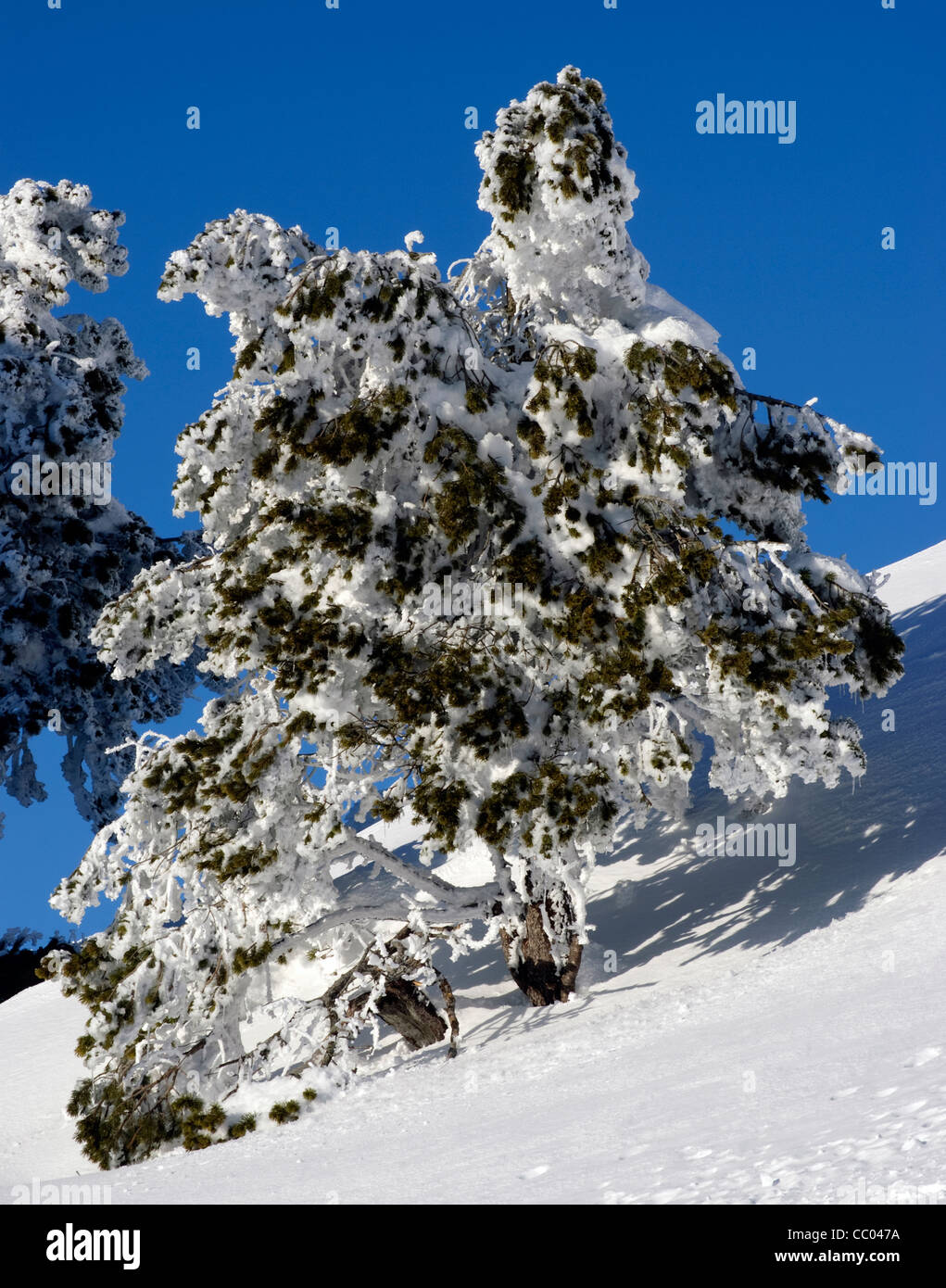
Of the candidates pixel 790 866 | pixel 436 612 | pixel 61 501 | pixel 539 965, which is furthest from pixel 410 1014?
pixel 61 501

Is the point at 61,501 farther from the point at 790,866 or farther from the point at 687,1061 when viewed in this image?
the point at 687,1061

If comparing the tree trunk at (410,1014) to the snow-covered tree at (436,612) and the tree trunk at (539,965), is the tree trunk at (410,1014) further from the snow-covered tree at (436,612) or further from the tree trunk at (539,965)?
the tree trunk at (539,965)

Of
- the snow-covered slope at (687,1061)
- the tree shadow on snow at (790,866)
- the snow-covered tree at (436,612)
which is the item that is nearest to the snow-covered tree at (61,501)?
the snow-covered slope at (687,1061)

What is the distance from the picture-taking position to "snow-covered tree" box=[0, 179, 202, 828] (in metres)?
17.9

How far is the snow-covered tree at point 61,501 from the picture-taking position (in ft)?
58.6

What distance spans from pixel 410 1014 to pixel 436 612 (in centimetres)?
426

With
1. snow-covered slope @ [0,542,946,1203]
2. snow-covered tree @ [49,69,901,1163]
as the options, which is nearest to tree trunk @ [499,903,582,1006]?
snow-covered slope @ [0,542,946,1203]

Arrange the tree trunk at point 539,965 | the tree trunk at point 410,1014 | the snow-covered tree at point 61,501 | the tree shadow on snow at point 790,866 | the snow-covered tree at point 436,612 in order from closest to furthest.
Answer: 1. the snow-covered tree at point 436,612
2. the tree trunk at point 410,1014
3. the tree trunk at point 539,965
4. the tree shadow on snow at point 790,866
5. the snow-covered tree at point 61,501

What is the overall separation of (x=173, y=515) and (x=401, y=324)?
3283mm

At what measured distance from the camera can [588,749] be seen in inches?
469

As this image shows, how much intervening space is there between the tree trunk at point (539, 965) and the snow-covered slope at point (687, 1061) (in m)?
0.27

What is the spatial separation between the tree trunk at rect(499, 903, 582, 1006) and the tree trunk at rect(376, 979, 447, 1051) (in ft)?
3.40
